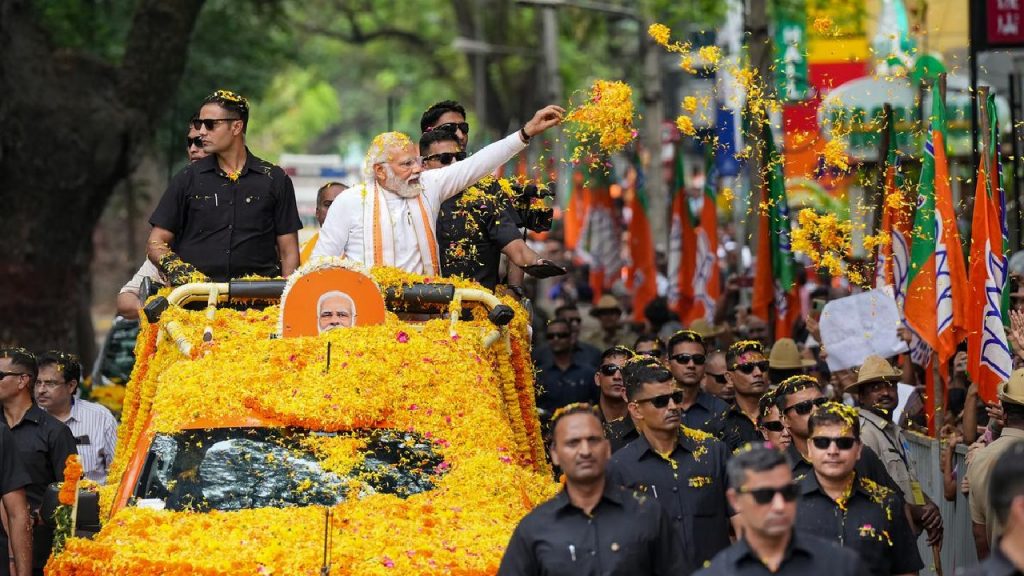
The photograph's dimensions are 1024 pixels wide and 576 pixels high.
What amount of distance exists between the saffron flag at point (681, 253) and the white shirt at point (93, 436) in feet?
36.4

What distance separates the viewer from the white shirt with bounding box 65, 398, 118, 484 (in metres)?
12.8

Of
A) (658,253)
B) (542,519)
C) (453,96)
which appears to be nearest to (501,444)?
(542,519)

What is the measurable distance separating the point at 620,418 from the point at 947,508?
2388 millimetres

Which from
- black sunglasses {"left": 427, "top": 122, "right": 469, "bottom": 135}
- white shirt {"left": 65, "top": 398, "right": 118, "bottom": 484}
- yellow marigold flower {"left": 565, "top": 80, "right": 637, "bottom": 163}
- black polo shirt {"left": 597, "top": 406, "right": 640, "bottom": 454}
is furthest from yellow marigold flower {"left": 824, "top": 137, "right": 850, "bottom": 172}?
white shirt {"left": 65, "top": 398, "right": 118, "bottom": 484}

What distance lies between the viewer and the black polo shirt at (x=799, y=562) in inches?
247

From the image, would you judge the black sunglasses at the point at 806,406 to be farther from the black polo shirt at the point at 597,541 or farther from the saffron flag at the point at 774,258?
the saffron flag at the point at 774,258

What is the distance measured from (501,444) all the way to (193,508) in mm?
1631

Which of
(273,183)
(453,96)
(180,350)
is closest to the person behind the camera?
(180,350)

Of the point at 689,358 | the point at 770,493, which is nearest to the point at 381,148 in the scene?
the point at 689,358

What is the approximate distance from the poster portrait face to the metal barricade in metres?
3.96

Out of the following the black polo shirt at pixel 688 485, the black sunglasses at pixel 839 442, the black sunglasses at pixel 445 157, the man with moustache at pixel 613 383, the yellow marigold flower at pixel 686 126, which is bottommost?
the black polo shirt at pixel 688 485

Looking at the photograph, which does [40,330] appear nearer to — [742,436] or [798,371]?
[798,371]

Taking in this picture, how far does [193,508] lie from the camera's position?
844cm

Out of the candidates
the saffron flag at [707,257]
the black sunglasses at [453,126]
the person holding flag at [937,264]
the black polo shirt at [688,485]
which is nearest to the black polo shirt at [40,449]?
the black sunglasses at [453,126]
